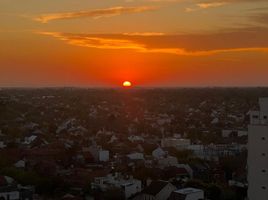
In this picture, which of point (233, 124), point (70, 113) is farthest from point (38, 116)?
point (233, 124)

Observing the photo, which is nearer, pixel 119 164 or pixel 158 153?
pixel 119 164

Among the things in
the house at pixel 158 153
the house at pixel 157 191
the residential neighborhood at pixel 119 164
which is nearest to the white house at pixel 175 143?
the residential neighborhood at pixel 119 164

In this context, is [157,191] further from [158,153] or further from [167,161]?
[158,153]

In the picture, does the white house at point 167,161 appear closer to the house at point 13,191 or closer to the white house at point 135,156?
the white house at point 135,156

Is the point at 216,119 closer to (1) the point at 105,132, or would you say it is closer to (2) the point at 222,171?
(1) the point at 105,132

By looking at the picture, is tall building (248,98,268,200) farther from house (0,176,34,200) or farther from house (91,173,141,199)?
house (0,176,34,200)

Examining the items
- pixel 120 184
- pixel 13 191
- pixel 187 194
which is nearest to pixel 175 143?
pixel 120 184
